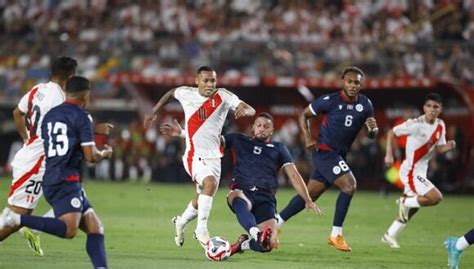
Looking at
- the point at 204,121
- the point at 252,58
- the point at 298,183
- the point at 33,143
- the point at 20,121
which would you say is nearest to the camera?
the point at 33,143

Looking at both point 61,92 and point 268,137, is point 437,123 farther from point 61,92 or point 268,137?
point 61,92

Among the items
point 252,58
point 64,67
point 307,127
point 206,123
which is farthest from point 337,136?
point 252,58

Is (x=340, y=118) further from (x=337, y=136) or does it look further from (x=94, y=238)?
(x=94, y=238)

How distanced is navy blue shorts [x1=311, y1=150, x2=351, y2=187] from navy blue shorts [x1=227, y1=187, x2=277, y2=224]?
2206 millimetres

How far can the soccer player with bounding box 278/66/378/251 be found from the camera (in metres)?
15.6

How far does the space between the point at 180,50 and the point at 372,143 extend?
6.48 metres

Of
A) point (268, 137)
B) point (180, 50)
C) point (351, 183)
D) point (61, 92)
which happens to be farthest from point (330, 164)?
point (180, 50)

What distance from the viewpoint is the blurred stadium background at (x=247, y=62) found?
29.2 m

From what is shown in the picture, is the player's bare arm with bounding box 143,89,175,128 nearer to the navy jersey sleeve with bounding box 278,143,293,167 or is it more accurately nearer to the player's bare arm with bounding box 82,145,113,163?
the navy jersey sleeve with bounding box 278,143,293,167

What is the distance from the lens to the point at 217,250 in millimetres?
13062

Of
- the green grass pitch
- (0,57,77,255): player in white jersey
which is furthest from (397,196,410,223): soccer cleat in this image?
(0,57,77,255): player in white jersey

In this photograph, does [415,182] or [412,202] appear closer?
[412,202]

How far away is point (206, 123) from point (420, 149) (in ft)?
15.0

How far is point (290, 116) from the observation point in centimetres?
3225
